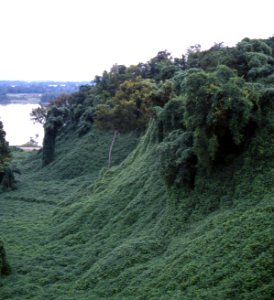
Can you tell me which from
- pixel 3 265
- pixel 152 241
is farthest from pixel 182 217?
pixel 3 265

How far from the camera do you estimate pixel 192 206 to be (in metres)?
14.7

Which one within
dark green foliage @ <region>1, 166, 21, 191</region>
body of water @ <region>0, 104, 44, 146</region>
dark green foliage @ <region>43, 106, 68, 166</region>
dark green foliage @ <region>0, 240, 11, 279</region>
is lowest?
body of water @ <region>0, 104, 44, 146</region>

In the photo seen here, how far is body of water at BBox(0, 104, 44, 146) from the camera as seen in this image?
227 ft

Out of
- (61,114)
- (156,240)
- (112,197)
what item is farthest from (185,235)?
(61,114)

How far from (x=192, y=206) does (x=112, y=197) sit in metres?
6.47

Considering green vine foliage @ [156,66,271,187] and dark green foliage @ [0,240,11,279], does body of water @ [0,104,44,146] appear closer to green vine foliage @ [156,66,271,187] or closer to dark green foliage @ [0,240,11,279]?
dark green foliage @ [0,240,11,279]

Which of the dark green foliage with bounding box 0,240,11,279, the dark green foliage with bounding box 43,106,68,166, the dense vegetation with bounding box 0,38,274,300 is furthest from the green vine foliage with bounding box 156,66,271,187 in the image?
the dark green foliage with bounding box 43,106,68,166

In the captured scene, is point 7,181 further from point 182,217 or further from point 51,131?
point 182,217

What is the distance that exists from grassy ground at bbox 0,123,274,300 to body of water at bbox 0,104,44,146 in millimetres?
44953

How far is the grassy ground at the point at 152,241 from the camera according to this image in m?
10.7

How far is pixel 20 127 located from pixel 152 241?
74.8 meters

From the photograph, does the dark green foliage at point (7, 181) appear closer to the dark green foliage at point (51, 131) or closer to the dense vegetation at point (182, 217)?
the dark green foliage at point (51, 131)

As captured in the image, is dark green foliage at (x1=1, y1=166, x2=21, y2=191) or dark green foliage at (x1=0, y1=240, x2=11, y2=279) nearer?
dark green foliage at (x1=0, y1=240, x2=11, y2=279)

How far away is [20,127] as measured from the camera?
85312 millimetres
